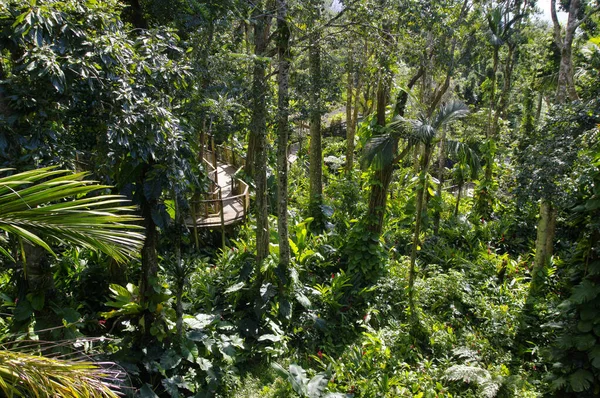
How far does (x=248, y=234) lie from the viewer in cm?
888

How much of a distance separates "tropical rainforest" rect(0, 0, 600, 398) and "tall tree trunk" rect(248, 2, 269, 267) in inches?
1.3

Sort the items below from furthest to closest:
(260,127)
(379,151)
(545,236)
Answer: (545,236)
(379,151)
(260,127)

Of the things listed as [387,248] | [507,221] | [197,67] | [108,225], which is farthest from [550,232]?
[108,225]

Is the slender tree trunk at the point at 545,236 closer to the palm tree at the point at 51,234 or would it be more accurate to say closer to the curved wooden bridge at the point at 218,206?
the curved wooden bridge at the point at 218,206

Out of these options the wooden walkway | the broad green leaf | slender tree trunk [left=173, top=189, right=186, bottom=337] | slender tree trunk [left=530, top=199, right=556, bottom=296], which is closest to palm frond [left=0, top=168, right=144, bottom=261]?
slender tree trunk [left=173, top=189, right=186, bottom=337]

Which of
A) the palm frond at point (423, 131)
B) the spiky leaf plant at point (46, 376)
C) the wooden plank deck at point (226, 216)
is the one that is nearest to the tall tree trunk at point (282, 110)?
the palm frond at point (423, 131)

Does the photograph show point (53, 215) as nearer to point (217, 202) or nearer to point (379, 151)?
point (379, 151)

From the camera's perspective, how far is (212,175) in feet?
37.7

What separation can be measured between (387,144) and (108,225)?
18.5 ft

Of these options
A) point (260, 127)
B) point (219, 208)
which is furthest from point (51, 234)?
point (219, 208)

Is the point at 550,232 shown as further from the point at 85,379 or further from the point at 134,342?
the point at 85,379

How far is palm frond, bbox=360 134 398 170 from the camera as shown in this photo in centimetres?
731

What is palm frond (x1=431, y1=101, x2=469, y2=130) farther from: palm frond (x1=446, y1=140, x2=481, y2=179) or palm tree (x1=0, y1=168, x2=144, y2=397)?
palm tree (x1=0, y1=168, x2=144, y2=397)

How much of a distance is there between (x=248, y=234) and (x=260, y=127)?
332 cm
